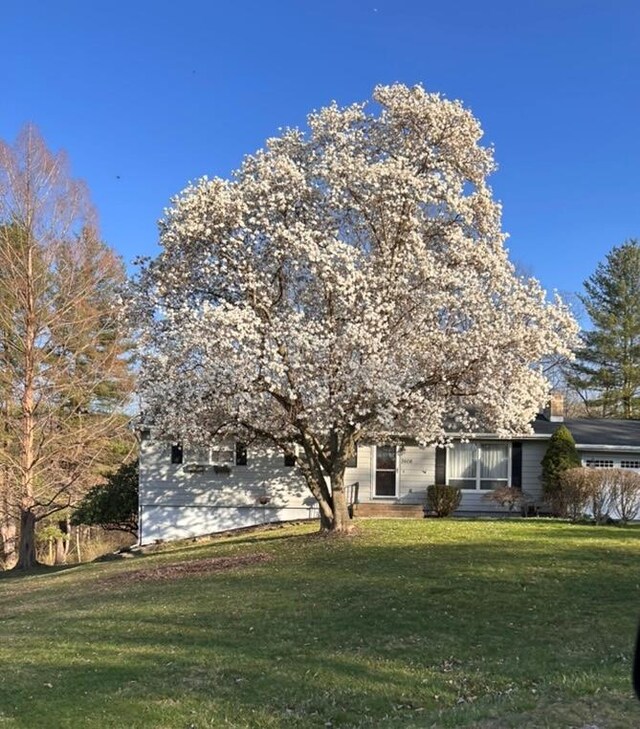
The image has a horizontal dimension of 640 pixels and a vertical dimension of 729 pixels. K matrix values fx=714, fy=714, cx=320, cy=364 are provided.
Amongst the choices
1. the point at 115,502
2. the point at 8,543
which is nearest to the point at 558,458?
the point at 115,502

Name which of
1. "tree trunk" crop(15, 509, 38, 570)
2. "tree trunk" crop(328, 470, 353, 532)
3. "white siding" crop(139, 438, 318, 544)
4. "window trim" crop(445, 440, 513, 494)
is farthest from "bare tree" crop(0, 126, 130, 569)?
"window trim" crop(445, 440, 513, 494)

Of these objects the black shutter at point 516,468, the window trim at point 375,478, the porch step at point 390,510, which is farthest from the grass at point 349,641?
the window trim at point 375,478

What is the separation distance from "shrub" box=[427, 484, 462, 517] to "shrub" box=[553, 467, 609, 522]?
3748mm

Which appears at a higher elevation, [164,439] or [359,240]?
[359,240]

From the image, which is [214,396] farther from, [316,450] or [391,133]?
[391,133]

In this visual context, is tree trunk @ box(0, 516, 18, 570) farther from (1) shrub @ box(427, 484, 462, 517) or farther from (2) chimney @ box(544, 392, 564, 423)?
(2) chimney @ box(544, 392, 564, 423)

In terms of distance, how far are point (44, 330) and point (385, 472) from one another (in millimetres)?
11655

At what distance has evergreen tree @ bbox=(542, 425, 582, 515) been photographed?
20062 mm

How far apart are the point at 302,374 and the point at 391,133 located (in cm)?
561

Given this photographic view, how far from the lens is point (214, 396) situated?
13.9 m

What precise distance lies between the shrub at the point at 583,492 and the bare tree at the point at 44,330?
12496mm

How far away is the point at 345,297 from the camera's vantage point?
13.2 m

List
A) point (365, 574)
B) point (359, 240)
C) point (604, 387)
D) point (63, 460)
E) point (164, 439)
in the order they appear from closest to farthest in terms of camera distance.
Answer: point (365, 574), point (359, 240), point (164, 439), point (63, 460), point (604, 387)

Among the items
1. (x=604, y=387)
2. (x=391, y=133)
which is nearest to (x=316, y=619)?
(x=391, y=133)
